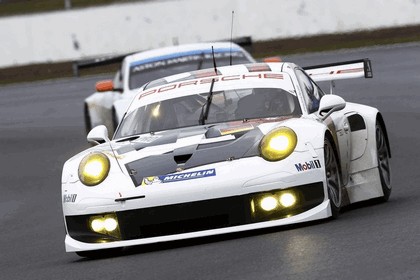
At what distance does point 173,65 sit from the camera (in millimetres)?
17719

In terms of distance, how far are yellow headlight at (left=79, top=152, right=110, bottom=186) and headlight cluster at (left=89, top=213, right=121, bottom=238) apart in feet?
0.79

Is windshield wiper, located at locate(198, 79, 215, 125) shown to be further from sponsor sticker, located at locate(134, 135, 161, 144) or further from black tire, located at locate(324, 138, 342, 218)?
black tire, located at locate(324, 138, 342, 218)

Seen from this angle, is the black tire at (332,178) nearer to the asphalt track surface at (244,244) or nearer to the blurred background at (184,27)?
the asphalt track surface at (244,244)

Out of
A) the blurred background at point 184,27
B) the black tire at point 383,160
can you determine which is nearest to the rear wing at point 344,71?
the black tire at point 383,160

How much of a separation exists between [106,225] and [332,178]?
1.47 metres

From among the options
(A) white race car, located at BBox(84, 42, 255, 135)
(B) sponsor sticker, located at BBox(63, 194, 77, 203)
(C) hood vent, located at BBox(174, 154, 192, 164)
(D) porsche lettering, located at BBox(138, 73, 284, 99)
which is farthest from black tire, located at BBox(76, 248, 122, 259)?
(A) white race car, located at BBox(84, 42, 255, 135)

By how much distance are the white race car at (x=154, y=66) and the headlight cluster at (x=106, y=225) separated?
27.7 feet

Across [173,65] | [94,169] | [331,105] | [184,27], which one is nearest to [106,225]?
[94,169]

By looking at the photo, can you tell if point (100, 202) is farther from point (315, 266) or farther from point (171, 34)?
point (171, 34)

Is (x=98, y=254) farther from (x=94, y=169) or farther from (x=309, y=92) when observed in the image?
(x=309, y=92)

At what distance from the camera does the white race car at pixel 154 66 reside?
1756cm

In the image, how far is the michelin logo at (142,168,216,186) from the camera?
8.48 metres

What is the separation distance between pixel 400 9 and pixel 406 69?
10.3 metres

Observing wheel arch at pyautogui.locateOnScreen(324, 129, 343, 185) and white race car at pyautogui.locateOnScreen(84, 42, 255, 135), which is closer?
wheel arch at pyautogui.locateOnScreen(324, 129, 343, 185)
